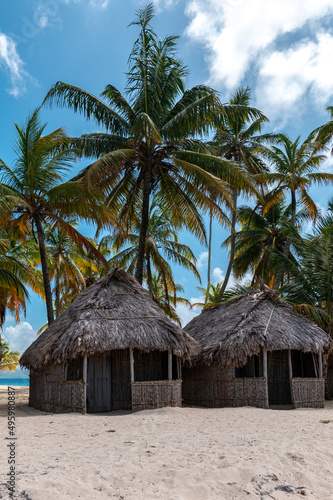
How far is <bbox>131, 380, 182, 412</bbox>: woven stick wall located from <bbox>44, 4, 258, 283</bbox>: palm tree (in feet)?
13.5

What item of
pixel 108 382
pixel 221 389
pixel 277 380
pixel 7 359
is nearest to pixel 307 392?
pixel 277 380

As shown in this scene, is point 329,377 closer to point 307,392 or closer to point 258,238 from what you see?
point 307,392

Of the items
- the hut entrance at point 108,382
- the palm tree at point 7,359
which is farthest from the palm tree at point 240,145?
the palm tree at point 7,359

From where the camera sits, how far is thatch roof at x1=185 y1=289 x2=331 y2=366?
37.8ft

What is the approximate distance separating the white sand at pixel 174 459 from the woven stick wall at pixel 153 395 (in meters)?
1.37

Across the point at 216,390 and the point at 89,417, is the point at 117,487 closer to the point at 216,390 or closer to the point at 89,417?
the point at 89,417

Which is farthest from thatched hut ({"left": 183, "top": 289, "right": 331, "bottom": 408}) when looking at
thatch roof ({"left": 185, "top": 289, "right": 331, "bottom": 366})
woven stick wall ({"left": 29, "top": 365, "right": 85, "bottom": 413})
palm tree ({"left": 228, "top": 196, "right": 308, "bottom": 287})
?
palm tree ({"left": 228, "top": 196, "right": 308, "bottom": 287})

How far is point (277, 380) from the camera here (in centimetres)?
1301

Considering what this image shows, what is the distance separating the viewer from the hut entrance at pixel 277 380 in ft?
42.2

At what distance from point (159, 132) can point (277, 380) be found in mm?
7897

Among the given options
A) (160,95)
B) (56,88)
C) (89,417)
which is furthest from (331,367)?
(56,88)

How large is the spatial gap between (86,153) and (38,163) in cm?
195

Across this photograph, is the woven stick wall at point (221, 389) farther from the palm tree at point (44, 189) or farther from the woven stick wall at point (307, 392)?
the palm tree at point (44, 189)

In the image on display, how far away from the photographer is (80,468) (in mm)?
5219
